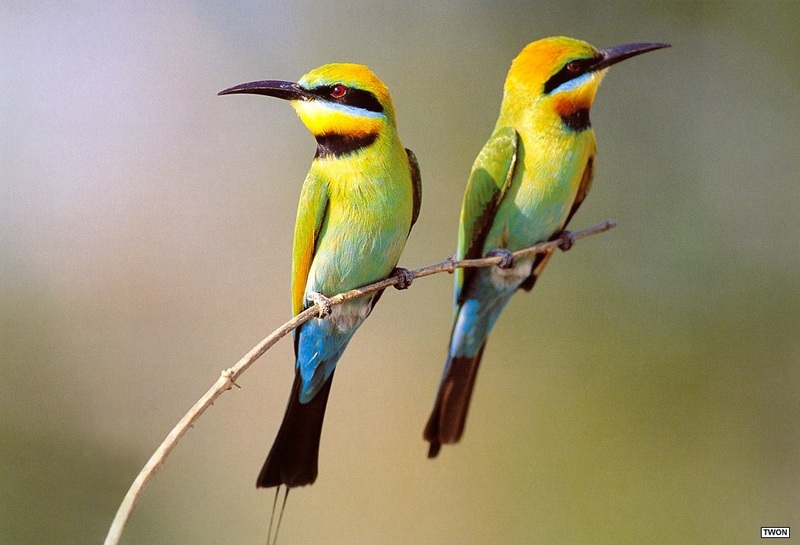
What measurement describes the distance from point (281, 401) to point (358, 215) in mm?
505

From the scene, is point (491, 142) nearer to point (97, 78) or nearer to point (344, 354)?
point (344, 354)

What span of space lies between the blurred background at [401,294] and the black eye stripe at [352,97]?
0.19 metres

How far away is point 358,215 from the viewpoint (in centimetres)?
179

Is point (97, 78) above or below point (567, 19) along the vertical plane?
below

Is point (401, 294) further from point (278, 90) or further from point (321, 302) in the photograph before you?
point (278, 90)

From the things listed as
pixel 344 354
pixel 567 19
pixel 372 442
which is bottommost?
pixel 372 442

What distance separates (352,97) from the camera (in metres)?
1.78

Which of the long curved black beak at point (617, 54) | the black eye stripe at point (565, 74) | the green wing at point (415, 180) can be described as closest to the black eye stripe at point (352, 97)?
the green wing at point (415, 180)

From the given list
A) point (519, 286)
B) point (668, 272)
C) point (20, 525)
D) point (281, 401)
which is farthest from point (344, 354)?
point (668, 272)

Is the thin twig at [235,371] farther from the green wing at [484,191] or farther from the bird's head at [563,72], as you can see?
the bird's head at [563,72]

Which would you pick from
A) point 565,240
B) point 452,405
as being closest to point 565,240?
point 565,240

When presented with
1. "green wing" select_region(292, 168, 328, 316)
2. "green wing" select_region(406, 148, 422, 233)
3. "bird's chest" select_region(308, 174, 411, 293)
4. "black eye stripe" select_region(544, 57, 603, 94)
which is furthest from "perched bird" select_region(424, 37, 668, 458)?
"green wing" select_region(292, 168, 328, 316)

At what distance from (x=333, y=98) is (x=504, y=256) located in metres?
0.60

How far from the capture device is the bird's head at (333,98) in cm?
177
